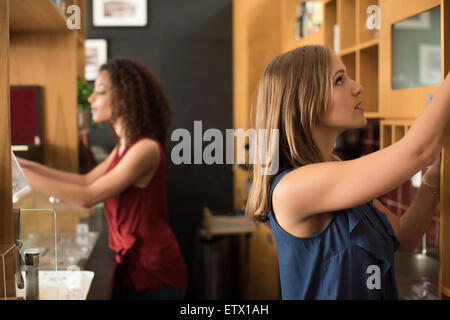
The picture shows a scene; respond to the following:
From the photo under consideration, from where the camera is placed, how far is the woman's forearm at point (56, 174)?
1423 millimetres

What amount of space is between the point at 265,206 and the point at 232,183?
9.01 feet

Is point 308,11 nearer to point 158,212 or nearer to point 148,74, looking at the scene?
point 148,74

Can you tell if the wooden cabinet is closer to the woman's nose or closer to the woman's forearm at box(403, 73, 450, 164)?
the woman's nose

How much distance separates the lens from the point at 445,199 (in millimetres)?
900

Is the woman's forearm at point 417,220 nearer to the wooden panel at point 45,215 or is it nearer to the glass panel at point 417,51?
the glass panel at point 417,51

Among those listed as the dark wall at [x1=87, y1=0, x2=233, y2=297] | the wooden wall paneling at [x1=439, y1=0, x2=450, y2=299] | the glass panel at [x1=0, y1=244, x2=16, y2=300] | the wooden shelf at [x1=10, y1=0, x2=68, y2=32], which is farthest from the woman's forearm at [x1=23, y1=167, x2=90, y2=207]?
the dark wall at [x1=87, y1=0, x2=233, y2=297]

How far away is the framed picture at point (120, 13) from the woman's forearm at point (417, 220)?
282 cm

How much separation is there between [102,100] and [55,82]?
27 cm

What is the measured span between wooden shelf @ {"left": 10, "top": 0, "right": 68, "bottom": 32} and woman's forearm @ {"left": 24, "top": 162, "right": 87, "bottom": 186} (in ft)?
1.16

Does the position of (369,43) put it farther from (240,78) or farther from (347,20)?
(240,78)

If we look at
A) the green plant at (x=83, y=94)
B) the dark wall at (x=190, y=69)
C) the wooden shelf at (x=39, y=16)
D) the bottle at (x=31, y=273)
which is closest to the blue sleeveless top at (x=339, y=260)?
the bottle at (x=31, y=273)

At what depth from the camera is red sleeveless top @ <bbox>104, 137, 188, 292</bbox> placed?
1661mm

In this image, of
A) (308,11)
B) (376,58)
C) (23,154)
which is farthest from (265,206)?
(308,11)

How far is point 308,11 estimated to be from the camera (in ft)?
4.76
